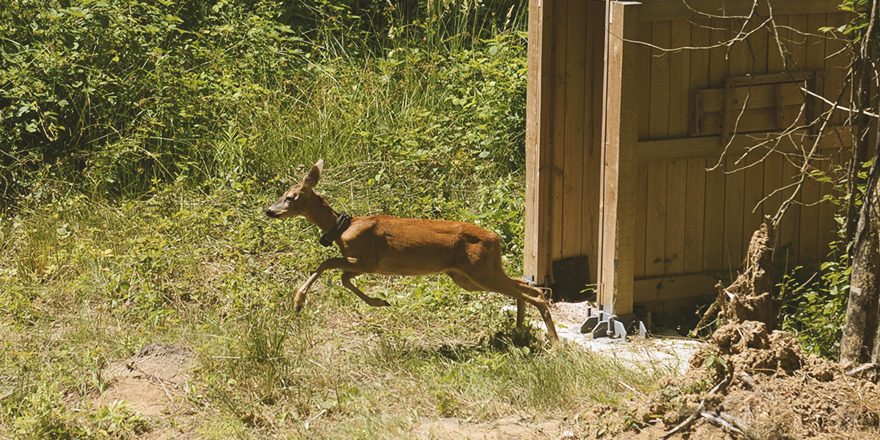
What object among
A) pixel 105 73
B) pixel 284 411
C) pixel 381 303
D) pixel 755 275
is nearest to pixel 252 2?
pixel 105 73

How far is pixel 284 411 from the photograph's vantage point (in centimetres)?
593

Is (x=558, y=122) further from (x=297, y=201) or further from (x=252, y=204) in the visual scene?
(x=252, y=204)

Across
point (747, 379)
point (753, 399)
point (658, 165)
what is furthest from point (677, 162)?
point (753, 399)

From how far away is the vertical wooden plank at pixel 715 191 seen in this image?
731 centimetres

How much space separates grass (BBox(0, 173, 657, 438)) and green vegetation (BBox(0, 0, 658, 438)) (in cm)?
2

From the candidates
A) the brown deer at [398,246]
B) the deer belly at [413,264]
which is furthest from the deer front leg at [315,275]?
the deer belly at [413,264]

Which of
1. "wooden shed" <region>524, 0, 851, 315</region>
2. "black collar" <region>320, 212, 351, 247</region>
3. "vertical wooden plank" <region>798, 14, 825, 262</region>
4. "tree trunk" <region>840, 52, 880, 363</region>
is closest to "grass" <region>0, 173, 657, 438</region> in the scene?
"black collar" <region>320, 212, 351, 247</region>

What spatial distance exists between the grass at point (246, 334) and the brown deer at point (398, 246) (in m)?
0.43

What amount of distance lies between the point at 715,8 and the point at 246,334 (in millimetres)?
3890

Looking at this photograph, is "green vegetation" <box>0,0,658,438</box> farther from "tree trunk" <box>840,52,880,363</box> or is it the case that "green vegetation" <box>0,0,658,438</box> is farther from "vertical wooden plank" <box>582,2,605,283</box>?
"tree trunk" <box>840,52,880,363</box>

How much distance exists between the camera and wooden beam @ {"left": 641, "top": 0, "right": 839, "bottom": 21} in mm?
6941

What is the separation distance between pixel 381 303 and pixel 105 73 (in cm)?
478

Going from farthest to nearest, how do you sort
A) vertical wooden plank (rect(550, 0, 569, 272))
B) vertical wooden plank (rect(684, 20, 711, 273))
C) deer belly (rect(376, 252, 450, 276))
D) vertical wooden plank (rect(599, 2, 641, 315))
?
1. vertical wooden plank (rect(550, 0, 569, 272))
2. vertical wooden plank (rect(684, 20, 711, 273))
3. vertical wooden plank (rect(599, 2, 641, 315))
4. deer belly (rect(376, 252, 450, 276))

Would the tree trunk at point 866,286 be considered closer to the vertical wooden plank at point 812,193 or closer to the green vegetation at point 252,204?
the green vegetation at point 252,204
